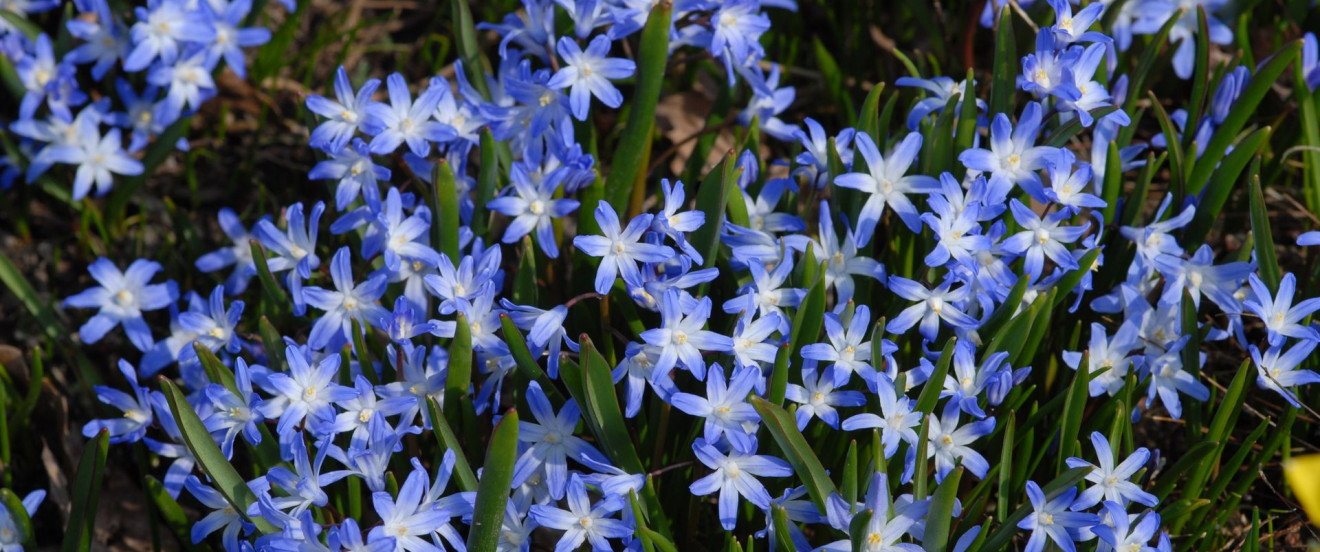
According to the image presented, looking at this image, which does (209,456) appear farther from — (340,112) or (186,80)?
(186,80)

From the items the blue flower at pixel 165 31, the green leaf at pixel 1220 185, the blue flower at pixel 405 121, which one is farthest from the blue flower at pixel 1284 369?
the blue flower at pixel 165 31

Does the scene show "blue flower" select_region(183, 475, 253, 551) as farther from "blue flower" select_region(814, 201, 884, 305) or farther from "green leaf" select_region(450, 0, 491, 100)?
"blue flower" select_region(814, 201, 884, 305)

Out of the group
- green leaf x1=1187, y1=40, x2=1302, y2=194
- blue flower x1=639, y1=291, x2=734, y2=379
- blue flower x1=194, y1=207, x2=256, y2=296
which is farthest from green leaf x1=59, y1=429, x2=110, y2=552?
green leaf x1=1187, y1=40, x2=1302, y2=194

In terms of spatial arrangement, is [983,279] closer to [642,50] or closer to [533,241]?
[642,50]

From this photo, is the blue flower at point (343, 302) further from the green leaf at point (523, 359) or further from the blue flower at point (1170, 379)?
the blue flower at point (1170, 379)

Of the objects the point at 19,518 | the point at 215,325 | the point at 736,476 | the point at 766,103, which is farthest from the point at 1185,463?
the point at 19,518

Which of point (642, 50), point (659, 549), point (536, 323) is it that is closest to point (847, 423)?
point (659, 549)
